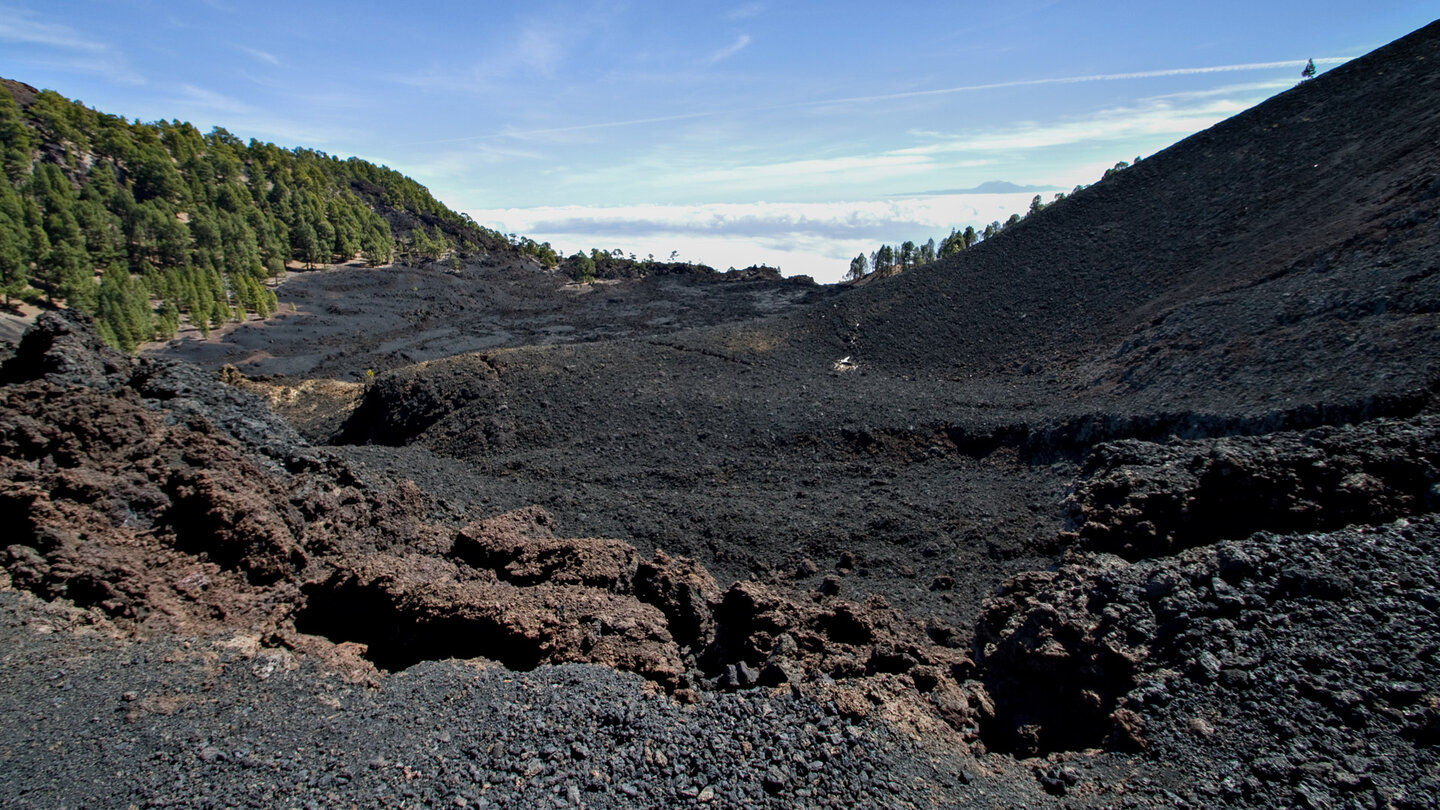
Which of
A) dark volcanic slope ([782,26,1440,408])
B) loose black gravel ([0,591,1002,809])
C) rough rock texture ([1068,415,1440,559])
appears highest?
dark volcanic slope ([782,26,1440,408])

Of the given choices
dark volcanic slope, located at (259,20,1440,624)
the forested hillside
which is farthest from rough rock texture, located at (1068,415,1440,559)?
the forested hillside

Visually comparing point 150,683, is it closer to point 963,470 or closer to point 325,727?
point 325,727

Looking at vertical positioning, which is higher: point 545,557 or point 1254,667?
point 1254,667

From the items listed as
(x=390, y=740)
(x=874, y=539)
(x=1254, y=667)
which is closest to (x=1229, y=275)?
(x=874, y=539)

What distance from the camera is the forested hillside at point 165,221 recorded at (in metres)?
31.7

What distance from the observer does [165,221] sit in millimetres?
40531

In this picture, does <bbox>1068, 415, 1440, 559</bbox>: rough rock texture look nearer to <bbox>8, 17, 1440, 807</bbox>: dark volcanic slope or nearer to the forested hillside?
<bbox>8, 17, 1440, 807</bbox>: dark volcanic slope

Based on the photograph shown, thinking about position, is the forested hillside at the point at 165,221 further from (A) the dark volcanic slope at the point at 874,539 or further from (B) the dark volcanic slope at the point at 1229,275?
(B) the dark volcanic slope at the point at 1229,275

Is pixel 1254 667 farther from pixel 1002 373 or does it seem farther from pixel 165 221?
pixel 165 221

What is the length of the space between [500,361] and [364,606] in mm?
12242

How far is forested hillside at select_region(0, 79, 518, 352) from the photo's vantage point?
104ft

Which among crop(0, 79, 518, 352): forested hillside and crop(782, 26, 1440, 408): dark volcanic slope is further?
crop(0, 79, 518, 352): forested hillside

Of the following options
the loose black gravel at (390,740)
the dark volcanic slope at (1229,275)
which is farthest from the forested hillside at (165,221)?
the dark volcanic slope at (1229,275)

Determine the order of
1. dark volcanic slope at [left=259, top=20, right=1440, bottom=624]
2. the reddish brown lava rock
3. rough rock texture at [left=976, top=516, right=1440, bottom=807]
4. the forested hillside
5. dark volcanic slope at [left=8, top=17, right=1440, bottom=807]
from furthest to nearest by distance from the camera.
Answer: the forested hillside, dark volcanic slope at [left=259, top=20, right=1440, bottom=624], the reddish brown lava rock, dark volcanic slope at [left=8, top=17, right=1440, bottom=807], rough rock texture at [left=976, top=516, right=1440, bottom=807]
